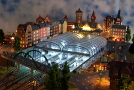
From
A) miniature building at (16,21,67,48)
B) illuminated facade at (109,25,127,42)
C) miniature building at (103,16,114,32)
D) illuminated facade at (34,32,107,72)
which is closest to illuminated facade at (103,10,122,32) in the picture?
miniature building at (103,16,114,32)

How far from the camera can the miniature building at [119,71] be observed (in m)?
24.7

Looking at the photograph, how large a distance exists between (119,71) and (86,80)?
5251 millimetres

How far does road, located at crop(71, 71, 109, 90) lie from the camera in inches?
1047

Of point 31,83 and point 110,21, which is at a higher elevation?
point 110,21

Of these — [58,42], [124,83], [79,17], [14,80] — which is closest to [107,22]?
[79,17]

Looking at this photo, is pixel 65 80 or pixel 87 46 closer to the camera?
pixel 65 80

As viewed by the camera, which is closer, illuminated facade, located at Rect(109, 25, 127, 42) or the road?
the road

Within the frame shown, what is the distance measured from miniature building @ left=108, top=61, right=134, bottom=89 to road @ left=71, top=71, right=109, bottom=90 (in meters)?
2.69

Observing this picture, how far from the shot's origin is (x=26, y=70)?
36.9m

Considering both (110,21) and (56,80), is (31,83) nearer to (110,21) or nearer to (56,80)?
(56,80)

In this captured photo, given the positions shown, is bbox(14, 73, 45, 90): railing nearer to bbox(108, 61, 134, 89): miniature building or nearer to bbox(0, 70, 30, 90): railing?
bbox(0, 70, 30, 90): railing

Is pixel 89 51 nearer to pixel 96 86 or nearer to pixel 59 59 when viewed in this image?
pixel 59 59

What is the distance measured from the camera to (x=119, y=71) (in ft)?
82.5

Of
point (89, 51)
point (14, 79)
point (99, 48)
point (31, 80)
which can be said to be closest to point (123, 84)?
point (31, 80)
